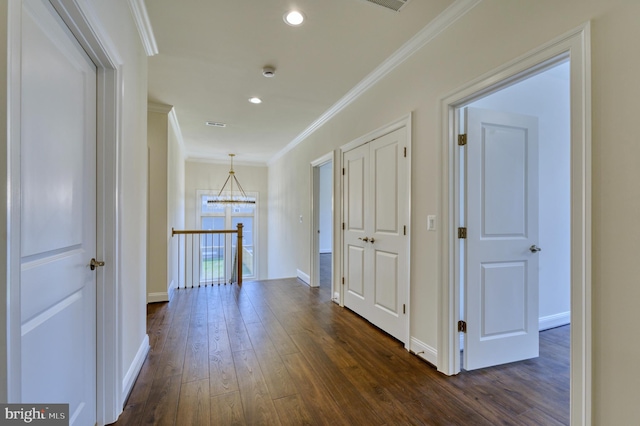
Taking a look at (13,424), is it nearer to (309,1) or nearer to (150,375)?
(150,375)

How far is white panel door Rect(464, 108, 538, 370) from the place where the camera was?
87.0 inches

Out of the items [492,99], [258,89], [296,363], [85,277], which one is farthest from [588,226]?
[258,89]

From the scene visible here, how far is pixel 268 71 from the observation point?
2.88 meters

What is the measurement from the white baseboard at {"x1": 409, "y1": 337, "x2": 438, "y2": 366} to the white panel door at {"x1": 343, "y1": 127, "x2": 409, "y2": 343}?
0.34 feet

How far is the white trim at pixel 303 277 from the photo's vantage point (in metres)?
4.99

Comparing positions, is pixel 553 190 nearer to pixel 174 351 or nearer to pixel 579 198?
pixel 579 198

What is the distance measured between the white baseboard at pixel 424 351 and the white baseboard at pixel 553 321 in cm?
152

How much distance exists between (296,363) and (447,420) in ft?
3.74

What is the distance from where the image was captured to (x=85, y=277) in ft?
4.98

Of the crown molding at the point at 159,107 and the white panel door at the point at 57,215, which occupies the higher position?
the crown molding at the point at 159,107

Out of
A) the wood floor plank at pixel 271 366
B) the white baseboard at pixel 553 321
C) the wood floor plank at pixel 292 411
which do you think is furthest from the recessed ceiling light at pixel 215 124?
the white baseboard at pixel 553 321

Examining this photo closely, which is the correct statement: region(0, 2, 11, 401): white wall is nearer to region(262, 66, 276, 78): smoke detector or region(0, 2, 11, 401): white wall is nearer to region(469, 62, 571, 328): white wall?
region(262, 66, 276, 78): smoke detector

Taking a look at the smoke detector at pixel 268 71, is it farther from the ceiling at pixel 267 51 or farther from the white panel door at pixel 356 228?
the white panel door at pixel 356 228

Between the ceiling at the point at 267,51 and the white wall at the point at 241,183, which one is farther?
the white wall at the point at 241,183
